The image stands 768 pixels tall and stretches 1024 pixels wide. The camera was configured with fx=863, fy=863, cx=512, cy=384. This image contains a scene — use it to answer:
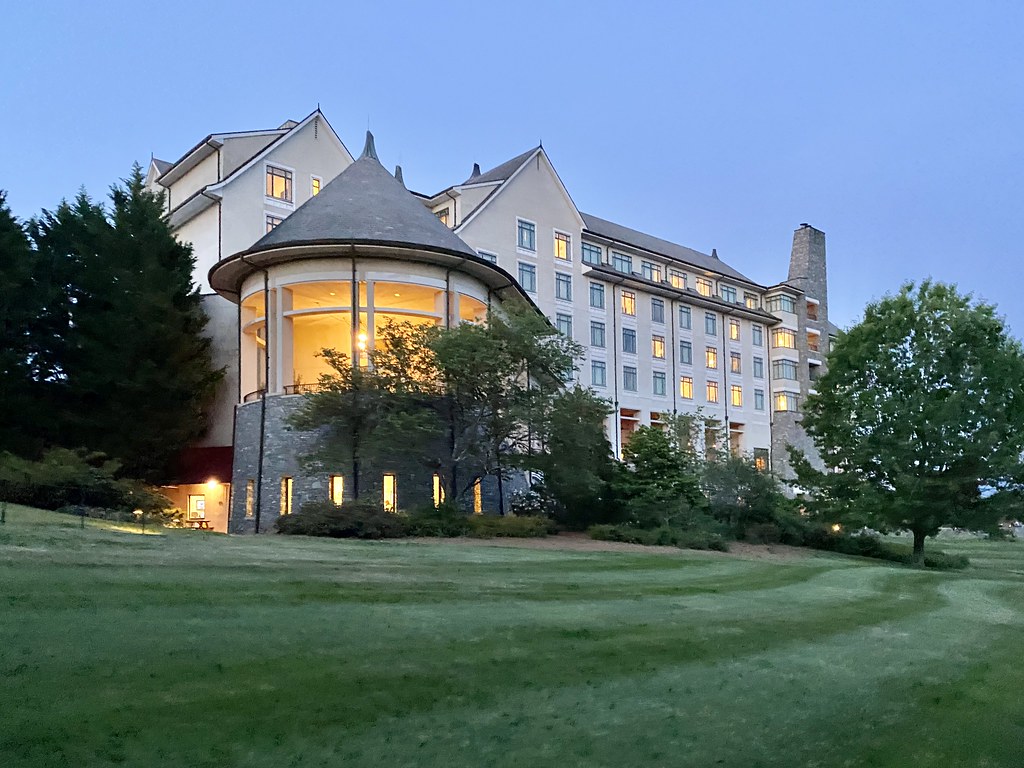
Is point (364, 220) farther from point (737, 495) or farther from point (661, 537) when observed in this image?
point (737, 495)

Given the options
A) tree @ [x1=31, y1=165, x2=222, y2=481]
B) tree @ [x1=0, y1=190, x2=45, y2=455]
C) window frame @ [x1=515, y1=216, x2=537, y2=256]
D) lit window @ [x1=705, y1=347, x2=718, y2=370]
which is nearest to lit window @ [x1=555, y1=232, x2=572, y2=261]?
window frame @ [x1=515, y1=216, x2=537, y2=256]

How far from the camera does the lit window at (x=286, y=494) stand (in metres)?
30.9

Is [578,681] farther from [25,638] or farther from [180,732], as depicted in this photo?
[25,638]

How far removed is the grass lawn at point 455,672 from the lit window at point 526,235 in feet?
128

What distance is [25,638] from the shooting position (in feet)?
24.1

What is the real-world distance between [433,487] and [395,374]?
503 centimetres

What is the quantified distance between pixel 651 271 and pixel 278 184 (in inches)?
1142

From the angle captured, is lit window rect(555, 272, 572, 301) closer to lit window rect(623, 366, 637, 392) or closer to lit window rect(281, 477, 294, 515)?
lit window rect(623, 366, 637, 392)

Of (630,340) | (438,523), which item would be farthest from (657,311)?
(438,523)

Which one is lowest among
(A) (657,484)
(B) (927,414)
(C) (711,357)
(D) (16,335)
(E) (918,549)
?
(E) (918,549)

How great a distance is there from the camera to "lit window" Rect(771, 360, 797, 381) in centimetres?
6844

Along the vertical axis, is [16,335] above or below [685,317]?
below

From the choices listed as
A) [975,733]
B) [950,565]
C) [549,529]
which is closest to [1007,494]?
[950,565]

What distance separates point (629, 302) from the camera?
5878cm
